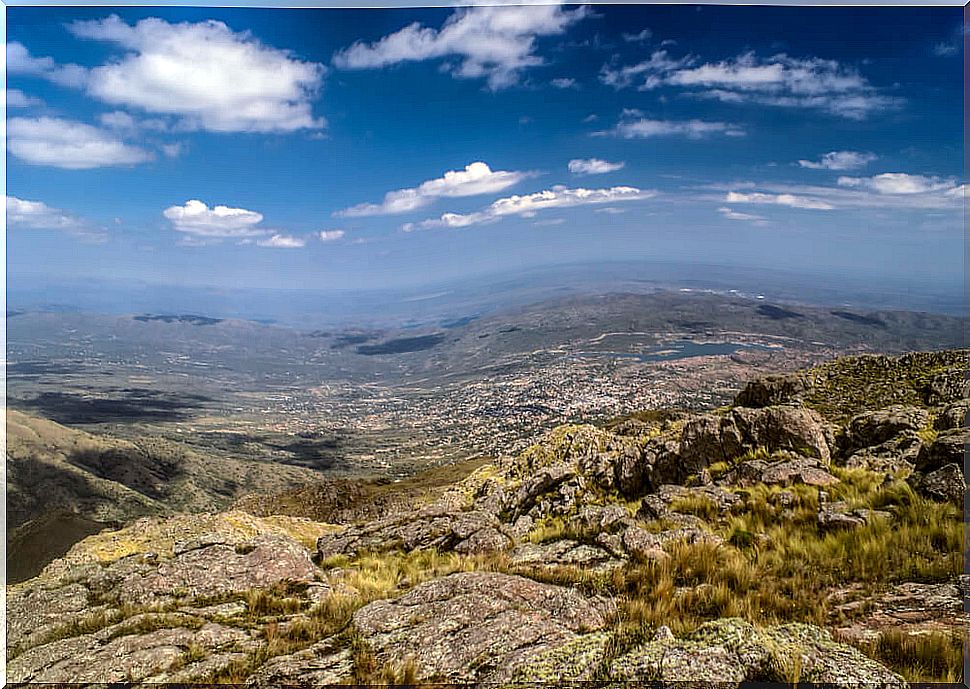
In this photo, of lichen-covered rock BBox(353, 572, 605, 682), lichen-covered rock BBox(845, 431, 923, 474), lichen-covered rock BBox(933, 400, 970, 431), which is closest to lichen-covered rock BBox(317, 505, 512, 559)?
lichen-covered rock BBox(353, 572, 605, 682)

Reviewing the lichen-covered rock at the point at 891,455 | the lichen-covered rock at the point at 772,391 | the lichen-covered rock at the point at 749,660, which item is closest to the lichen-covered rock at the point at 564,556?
the lichen-covered rock at the point at 749,660

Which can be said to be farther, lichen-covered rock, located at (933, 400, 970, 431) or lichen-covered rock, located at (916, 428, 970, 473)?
lichen-covered rock, located at (933, 400, 970, 431)

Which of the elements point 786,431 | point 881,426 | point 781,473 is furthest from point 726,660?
point 881,426

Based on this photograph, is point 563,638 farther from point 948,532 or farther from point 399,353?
point 399,353

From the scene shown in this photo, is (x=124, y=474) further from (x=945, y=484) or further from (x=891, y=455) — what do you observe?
(x=945, y=484)

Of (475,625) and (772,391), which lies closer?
(475,625)

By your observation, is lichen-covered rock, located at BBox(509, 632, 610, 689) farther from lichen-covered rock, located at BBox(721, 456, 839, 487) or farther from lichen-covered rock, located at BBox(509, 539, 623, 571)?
lichen-covered rock, located at BBox(721, 456, 839, 487)

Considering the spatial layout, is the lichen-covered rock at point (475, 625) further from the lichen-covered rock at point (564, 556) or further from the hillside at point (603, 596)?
the lichen-covered rock at point (564, 556)

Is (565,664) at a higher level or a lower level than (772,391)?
lower
